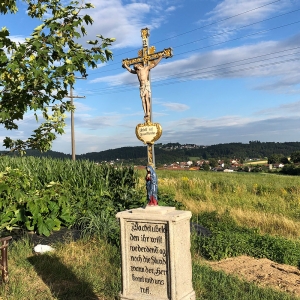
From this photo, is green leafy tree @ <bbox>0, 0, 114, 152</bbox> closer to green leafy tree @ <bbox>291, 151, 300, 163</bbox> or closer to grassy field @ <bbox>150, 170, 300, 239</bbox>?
grassy field @ <bbox>150, 170, 300, 239</bbox>

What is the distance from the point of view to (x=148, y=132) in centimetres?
429

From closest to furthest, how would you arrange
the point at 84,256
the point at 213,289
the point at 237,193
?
the point at 213,289 < the point at 84,256 < the point at 237,193

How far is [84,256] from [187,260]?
9.08 feet

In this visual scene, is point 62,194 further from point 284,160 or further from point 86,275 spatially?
point 284,160

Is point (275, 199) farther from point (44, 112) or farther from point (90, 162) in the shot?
point (44, 112)

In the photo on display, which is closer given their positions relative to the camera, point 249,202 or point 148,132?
point 148,132

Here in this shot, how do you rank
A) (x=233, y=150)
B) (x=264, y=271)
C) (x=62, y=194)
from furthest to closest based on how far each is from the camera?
1. (x=233, y=150)
2. (x=62, y=194)
3. (x=264, y=271)

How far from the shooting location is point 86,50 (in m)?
5.13

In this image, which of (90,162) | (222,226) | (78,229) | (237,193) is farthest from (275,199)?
(78,229)

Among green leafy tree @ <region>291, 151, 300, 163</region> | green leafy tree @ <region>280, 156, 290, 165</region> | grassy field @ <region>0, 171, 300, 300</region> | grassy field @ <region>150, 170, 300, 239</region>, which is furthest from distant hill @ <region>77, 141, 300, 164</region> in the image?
grassy field @ <region>0, 171, 300, 300</region>

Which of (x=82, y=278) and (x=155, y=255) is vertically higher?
(x=155, y=255)

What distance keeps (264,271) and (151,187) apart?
2910 mm

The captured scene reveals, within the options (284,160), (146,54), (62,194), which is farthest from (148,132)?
(284,160)

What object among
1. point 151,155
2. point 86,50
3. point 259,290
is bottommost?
point 259,290
